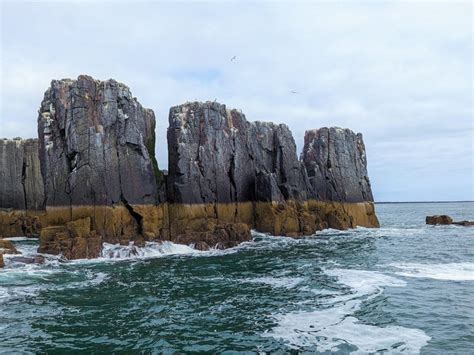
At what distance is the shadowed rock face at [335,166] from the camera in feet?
186

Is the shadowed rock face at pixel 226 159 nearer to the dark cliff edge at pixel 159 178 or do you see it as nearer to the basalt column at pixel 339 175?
the dark cliff edge at pixel 159 178

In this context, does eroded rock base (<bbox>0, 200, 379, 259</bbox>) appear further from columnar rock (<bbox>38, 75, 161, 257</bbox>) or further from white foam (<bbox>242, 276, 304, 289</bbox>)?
white foam (<bbox>242, 276, 304, 289</bbox>)

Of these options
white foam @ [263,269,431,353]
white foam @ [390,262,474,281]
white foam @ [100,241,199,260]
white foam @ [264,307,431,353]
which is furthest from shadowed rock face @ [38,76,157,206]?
white foam @ [264,307,431,353]

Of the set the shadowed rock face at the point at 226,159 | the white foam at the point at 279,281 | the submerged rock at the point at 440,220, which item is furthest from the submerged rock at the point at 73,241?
the submerged rock at the point at 440,220

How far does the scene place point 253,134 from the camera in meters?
53.0

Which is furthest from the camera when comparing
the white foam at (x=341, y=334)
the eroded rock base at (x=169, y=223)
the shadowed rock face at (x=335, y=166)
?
the shadowed rock face at (x=335, y=166)

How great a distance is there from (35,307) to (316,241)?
29523 mm

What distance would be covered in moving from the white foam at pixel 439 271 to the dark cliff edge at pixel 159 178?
15.8 metres

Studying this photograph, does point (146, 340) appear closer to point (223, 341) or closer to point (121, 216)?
point (223, 341)

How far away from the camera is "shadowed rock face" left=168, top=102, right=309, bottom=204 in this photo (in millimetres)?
42625

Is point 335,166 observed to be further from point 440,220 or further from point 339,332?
point 339,332

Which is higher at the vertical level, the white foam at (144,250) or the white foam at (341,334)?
the white foam at (144,250)

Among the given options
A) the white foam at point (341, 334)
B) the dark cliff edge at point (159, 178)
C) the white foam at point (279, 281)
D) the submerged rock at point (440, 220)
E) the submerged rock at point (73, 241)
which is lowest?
the white foam at point (341, 334)

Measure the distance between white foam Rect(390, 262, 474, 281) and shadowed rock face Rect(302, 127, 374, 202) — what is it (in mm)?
26040
